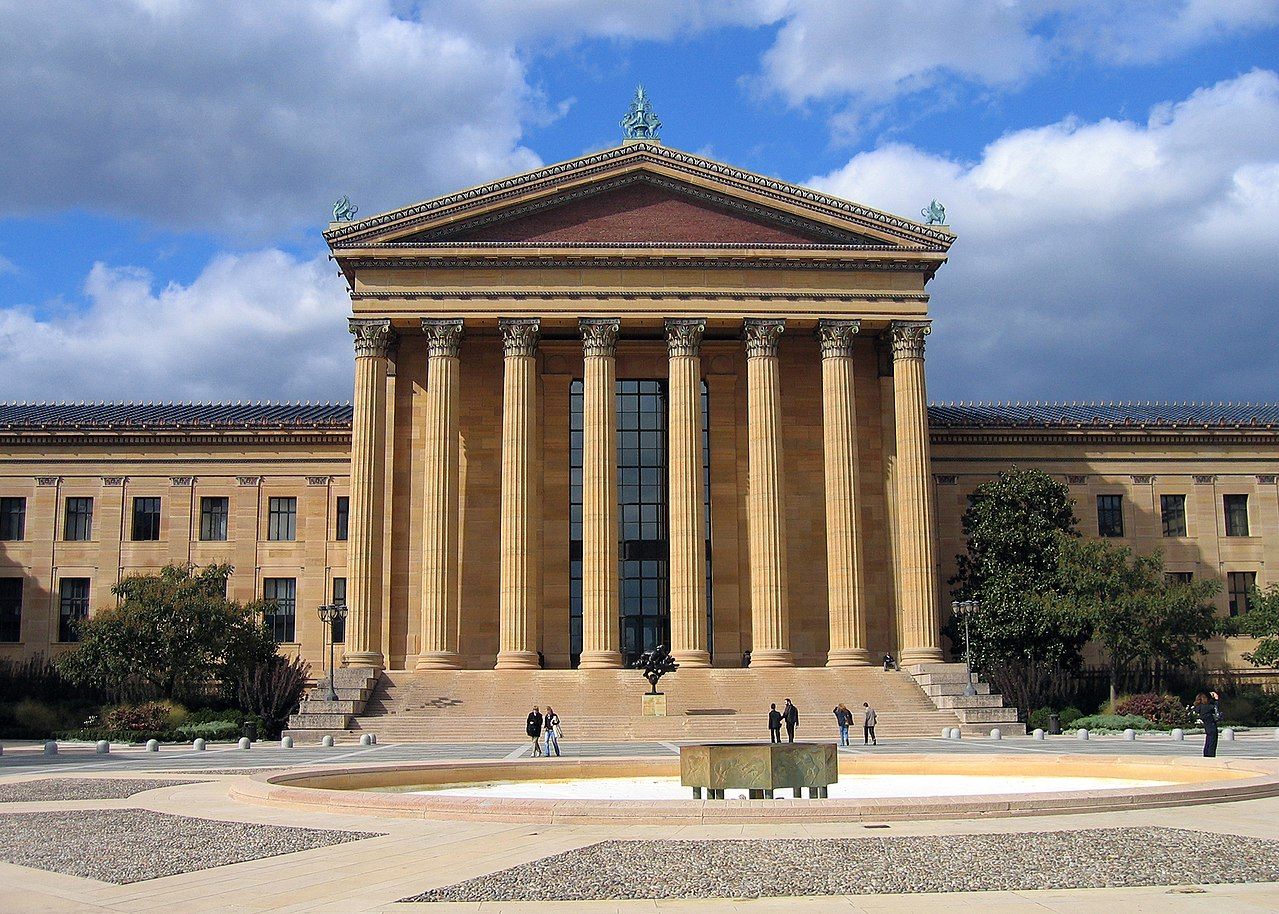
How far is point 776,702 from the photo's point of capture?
4825 cm

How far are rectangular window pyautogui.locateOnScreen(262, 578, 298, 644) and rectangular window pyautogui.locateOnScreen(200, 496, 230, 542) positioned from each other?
3.58 metres

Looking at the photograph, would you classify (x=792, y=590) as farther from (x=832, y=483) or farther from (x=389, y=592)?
(x=389, y=592)

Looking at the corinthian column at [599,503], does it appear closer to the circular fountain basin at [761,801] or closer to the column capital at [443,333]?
the column capital at [443,333]

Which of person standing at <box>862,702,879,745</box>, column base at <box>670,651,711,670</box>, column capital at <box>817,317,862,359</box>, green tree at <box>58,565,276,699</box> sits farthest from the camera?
column capital at <box>817,317,862,359</box>

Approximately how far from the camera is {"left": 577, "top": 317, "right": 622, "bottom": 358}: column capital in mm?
55594

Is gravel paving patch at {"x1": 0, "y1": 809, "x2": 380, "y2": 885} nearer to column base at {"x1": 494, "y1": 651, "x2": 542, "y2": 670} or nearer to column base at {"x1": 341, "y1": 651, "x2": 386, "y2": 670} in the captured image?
column base at {"x1": 494, "y1": 651, "x2": 542, "y2": 670}

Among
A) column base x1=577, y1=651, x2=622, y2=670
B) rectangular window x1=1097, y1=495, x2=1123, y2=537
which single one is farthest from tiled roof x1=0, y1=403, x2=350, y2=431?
rectangular window x1=1097, y1=495, x2=1123, y2=537

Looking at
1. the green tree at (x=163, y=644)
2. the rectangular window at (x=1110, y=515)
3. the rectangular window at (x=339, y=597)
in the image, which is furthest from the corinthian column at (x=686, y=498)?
the rectangular window at (x=1110, y=515)

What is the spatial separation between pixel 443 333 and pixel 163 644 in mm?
17095

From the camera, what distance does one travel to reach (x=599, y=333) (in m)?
55.7

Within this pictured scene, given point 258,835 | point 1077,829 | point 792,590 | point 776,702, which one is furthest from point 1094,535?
point 258,835

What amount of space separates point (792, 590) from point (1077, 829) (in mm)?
42064

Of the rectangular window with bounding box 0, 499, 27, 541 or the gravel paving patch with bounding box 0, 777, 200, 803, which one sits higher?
the rectangular window with bounding box 0, 499, 27, 541

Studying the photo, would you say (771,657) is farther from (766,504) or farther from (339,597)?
(339,597)
